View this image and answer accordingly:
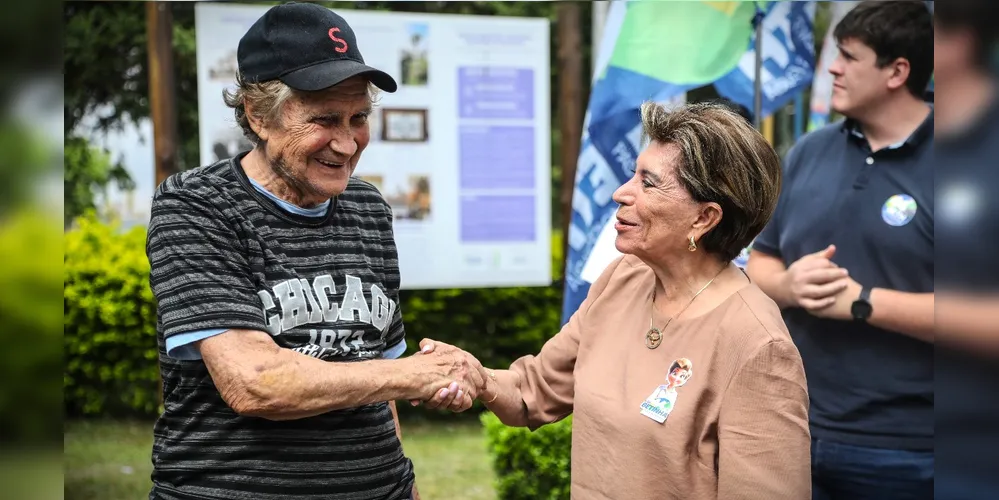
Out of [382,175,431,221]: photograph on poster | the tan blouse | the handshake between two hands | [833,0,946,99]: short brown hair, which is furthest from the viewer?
[382,175,431,221]: photograph on poster

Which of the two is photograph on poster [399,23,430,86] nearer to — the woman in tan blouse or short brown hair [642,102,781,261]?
the woman in tan blouse

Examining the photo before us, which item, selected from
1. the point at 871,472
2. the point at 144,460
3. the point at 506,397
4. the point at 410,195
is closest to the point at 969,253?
the point at 506,397

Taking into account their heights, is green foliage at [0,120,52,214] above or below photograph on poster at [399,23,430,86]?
below

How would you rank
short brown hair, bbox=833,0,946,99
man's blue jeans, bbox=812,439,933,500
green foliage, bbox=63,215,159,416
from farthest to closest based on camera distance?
green foliage, bbox=63,215,159,416 → short brown hair, bbox=833,0,946,99 → man's blue jeans, bbox=812,439,933,500

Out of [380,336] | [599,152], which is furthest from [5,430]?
[599,152]

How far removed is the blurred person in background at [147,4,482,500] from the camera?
1872 mm

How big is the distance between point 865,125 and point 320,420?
7.17 feet

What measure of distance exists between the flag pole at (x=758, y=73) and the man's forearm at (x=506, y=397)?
81.8 inches

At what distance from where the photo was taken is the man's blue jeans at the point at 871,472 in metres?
2.85

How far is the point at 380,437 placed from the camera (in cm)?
221

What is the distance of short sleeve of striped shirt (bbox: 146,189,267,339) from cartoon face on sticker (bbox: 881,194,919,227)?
82.0 inches

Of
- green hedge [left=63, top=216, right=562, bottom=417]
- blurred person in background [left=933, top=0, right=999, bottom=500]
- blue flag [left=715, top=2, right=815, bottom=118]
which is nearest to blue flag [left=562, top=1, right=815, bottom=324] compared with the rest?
blue flag [left=715, top=2, right=815, bottom=118]

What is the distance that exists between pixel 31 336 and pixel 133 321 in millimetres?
6933

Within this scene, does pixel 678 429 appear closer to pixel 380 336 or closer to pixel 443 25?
pixel 380 336
